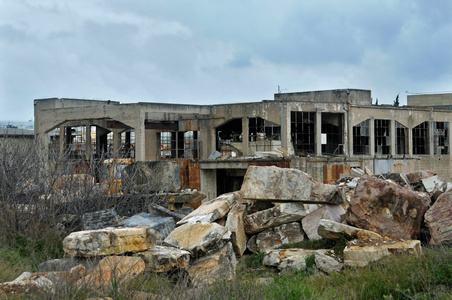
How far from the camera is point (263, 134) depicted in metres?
28.3

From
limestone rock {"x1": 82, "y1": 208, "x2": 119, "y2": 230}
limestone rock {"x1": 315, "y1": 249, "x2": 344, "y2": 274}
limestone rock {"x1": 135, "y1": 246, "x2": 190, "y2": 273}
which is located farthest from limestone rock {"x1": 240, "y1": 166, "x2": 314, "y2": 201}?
limestone rock {"x1": 135, "y1": 246, "x2": 190, "y2": 273}

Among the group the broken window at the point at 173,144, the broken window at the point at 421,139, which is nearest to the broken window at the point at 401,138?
the broken window at the point at 421,139

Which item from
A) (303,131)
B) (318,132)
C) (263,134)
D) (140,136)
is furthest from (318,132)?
(140,136)

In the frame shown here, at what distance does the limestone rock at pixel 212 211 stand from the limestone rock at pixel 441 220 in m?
4.00

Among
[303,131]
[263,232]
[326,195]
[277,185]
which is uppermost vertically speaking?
[303,131]

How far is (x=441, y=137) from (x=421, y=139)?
1.99m

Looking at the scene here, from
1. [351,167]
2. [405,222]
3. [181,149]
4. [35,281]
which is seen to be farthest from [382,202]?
[181,149]

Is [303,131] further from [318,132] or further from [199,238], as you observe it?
[199,238]

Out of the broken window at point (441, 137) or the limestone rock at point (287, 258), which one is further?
the broken window at point (441, 137)

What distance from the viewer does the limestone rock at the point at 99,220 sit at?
9492 mm

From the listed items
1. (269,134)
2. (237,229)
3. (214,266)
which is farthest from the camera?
(269,134)

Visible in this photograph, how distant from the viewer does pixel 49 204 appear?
35.1 feet

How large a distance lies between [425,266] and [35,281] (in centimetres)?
523

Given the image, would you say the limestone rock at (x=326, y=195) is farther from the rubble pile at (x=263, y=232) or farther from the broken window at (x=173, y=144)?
the broken window at (x=173, y=144)
